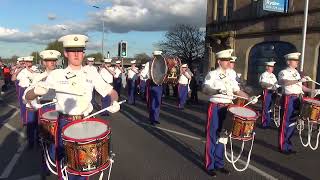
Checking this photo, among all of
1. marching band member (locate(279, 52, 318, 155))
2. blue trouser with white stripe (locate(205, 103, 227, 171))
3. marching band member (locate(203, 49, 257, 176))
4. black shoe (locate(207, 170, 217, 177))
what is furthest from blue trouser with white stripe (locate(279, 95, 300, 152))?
black shoe (locate(207, 170, 217, 177))

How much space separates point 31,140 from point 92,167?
4863 mm

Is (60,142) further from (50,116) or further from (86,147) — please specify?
(50,116)

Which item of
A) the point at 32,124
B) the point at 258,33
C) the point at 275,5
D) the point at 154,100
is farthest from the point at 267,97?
the point at 258,33

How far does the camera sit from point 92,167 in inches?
186

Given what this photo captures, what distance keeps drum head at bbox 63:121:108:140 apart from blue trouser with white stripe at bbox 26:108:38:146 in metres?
4.28

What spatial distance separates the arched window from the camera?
984 inches

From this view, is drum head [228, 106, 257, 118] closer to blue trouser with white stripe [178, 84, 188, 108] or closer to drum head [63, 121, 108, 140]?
drum head [63, 121, 108, 140]

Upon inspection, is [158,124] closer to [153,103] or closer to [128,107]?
[153,103]

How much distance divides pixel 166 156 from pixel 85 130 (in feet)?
13.0

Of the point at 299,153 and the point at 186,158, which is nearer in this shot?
the point at 186,158

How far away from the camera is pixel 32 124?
29.9ft

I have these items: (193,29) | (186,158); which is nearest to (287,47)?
(186,158)

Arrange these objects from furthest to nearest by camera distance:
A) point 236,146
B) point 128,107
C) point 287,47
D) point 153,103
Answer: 1. point 287,47
2. point 128,107
3. point 153,103
4. point 236,146

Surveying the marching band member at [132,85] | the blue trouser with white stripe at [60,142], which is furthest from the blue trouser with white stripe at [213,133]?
the marching band member at [132,85]
